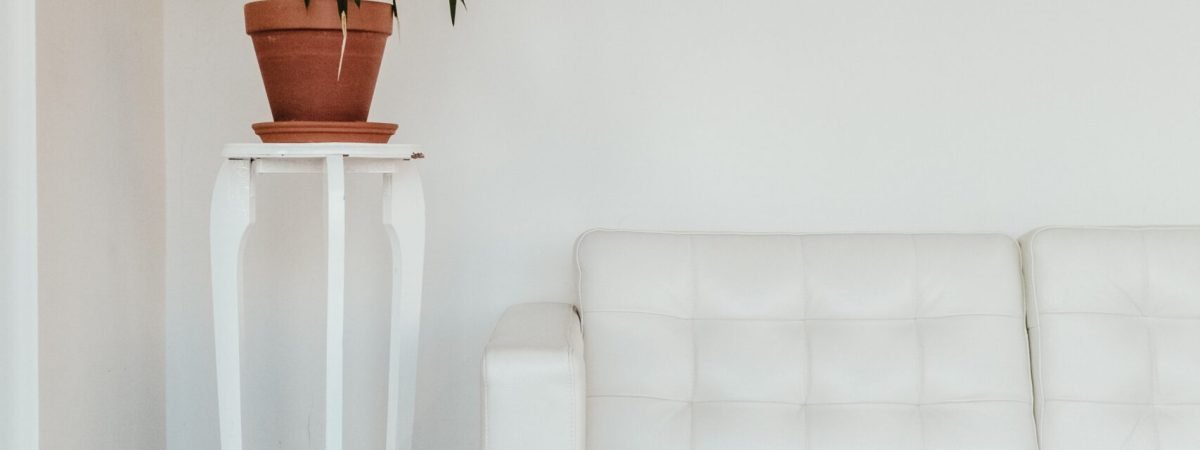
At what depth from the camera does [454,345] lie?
8.57 ft

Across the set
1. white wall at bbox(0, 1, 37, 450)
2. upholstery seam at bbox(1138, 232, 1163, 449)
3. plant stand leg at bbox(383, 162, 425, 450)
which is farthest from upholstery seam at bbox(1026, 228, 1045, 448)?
white wall at bbox(0, 1, 37, 450)

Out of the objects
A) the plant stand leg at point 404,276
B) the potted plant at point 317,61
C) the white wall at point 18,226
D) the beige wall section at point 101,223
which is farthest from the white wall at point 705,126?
the white wall at point 18,226

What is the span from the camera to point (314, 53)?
2035mm

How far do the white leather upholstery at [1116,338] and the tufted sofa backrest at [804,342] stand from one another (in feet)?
0.16

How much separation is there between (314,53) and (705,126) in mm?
888

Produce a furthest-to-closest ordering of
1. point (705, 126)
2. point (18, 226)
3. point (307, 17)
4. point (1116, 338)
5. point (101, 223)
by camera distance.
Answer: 1. point (705, 126)
2. point (101, 223)
3. point (1116, 338)
4. point (307, 17)
5. point (18, 226)

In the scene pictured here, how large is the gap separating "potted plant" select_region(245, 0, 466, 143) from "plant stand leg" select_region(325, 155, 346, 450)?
0.26ft

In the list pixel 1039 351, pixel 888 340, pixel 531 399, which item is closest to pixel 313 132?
pixel 531 399

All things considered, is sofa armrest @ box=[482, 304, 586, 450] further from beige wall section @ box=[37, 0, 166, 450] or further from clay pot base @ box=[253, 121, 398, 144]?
beige wall section @ box=[37, 0, 166, 450]

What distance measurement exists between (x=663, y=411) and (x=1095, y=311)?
79cm

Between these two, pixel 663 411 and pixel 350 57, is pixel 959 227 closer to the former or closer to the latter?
pixel 663 411

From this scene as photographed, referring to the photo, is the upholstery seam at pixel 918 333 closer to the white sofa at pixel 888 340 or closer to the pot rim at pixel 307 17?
the white sofa at pixel 888 340

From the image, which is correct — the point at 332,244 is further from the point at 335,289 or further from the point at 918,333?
the point at 918,333

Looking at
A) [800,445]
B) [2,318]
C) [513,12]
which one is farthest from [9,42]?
[800,445]
